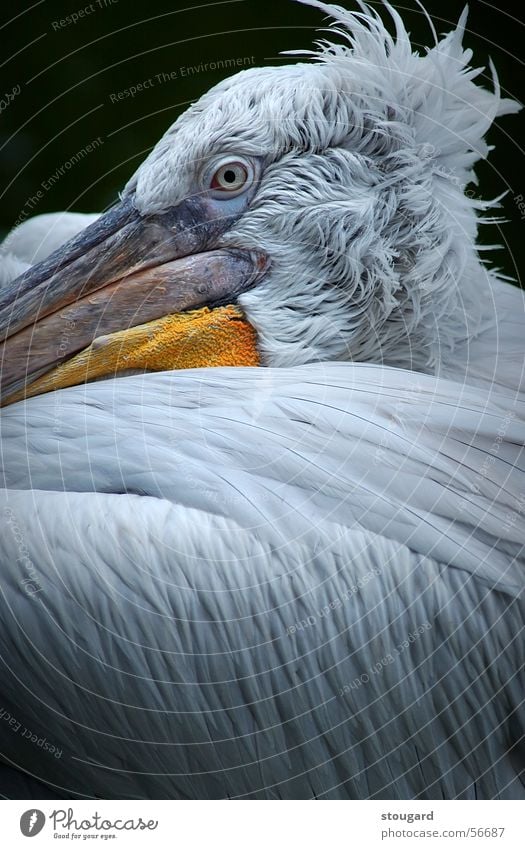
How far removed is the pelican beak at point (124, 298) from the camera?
3.35ft

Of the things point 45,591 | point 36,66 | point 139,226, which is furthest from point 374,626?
point 36,66

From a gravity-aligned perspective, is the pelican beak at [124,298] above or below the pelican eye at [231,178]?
below

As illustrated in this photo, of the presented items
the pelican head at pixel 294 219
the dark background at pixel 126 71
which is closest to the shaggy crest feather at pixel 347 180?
the pelican head at pixel 294 219

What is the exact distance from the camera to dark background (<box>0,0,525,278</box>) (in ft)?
4.23

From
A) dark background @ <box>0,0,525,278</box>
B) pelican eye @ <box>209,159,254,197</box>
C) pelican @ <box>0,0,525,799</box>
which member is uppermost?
dark background @ <box>0,0,525,278</box>

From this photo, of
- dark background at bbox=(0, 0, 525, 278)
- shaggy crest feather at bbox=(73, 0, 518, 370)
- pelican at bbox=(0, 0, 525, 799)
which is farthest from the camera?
dark background at bbox=(0, 0, 525, 278)

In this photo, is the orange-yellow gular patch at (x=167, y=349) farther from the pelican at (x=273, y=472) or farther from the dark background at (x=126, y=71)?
the dark background at (x=126, y=71)

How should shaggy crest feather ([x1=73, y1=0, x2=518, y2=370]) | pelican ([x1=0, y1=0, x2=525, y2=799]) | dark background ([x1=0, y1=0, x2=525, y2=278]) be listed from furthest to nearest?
dark background ([x1=0, y1=0, x2=525, y2=278]) → shaggy crest feather ([x1=73, y1=0, x2=518, y2=370]) → pelican ([x1=0, y1=0, x2=525, y2=799])

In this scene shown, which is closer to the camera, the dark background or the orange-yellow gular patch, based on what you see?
the orange-yellow gular patch

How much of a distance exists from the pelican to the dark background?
298mm

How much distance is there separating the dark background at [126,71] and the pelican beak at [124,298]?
0.40 m

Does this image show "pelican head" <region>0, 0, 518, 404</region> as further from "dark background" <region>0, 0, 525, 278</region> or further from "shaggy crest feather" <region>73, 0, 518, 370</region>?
"dark background" <region>0, 0, 525, 278</region>

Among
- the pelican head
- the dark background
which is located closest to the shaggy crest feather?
the pelican head

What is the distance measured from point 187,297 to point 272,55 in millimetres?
555
